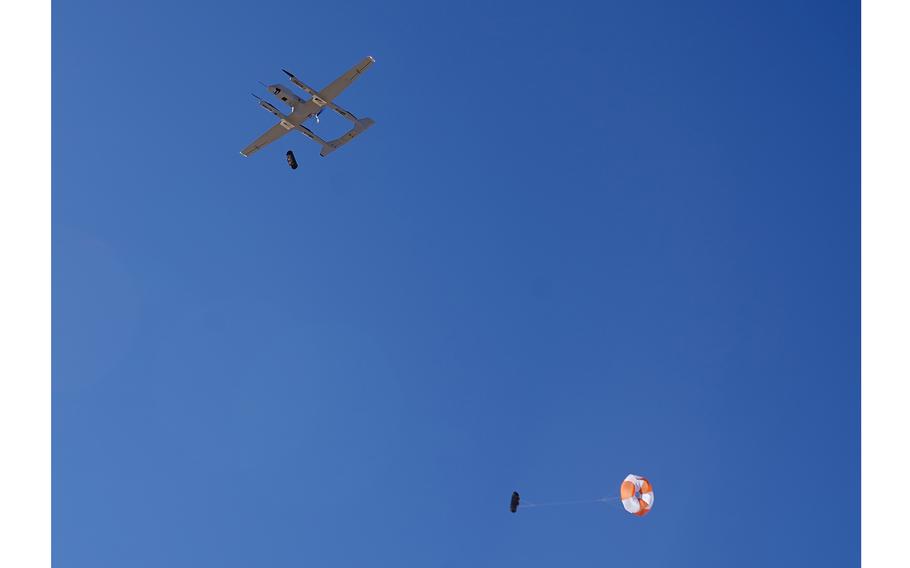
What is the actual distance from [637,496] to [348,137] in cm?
1931

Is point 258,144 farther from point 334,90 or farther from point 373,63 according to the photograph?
point 373,63

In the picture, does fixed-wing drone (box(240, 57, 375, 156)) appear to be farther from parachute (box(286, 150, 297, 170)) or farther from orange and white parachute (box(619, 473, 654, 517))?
orange and white parachute (box(619, 473, 654, 517))

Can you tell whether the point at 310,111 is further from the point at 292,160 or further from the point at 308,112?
the point at 292,160

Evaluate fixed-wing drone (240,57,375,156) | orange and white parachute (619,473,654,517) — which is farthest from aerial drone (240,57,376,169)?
orange and white parachute (619,473,654,517)

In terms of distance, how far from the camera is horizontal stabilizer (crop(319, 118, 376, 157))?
29672 mm

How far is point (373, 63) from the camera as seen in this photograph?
27000 mm

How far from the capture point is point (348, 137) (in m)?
30.2

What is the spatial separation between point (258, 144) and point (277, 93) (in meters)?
3.04

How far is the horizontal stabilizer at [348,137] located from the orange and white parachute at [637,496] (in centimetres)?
1844

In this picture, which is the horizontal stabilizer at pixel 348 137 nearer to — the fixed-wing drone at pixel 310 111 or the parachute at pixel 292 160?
the fixed-wing drone at pixel 310 111

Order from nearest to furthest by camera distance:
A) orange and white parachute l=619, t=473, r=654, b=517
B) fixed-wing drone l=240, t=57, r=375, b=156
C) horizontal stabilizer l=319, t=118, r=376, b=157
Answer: orange and white parachute l=619, t=473, r=654, b=517 < fixed-wing drone l=240, t=57, r=375, b=156 < horizontal stabilizer l=319, t=118, r=376, b=157

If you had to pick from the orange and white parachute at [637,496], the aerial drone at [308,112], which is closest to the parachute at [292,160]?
the aerial drone at [308,112]

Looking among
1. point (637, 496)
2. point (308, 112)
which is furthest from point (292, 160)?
point (637, 496)

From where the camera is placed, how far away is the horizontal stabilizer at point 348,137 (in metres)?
29.7
